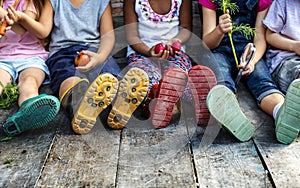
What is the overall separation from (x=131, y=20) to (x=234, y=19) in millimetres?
543

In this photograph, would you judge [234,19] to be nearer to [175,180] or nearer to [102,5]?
[102,5]

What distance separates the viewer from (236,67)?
2064 millimetres

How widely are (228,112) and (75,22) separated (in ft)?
3.45

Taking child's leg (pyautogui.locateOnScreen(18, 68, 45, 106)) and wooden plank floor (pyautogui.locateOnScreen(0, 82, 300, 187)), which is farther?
child's leg (pyautogui.locateOnScreen(18, 68, 45, 106))

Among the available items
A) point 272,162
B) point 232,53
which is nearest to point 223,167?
point 272,162

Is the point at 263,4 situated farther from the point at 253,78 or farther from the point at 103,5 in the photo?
the point at 103,5

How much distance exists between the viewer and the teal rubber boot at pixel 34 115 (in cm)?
158

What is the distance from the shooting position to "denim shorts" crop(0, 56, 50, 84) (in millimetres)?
2070

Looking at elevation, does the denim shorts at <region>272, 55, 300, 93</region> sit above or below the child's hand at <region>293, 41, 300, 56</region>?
below

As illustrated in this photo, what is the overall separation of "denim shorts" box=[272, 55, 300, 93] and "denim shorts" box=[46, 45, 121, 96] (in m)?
0.79

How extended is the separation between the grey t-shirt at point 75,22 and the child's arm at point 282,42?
2.85 ft

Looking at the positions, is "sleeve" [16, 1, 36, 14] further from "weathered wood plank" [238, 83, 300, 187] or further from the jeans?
"weathered wood plank" [238, 83, 300, 187]

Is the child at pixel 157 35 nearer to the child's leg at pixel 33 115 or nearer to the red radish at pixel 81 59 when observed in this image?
the red radish at pixel 81 59

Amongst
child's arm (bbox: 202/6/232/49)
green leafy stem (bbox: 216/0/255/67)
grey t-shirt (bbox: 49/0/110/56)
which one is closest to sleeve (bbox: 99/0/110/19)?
grey t-shirt (bbox: 49/0/110/56)
